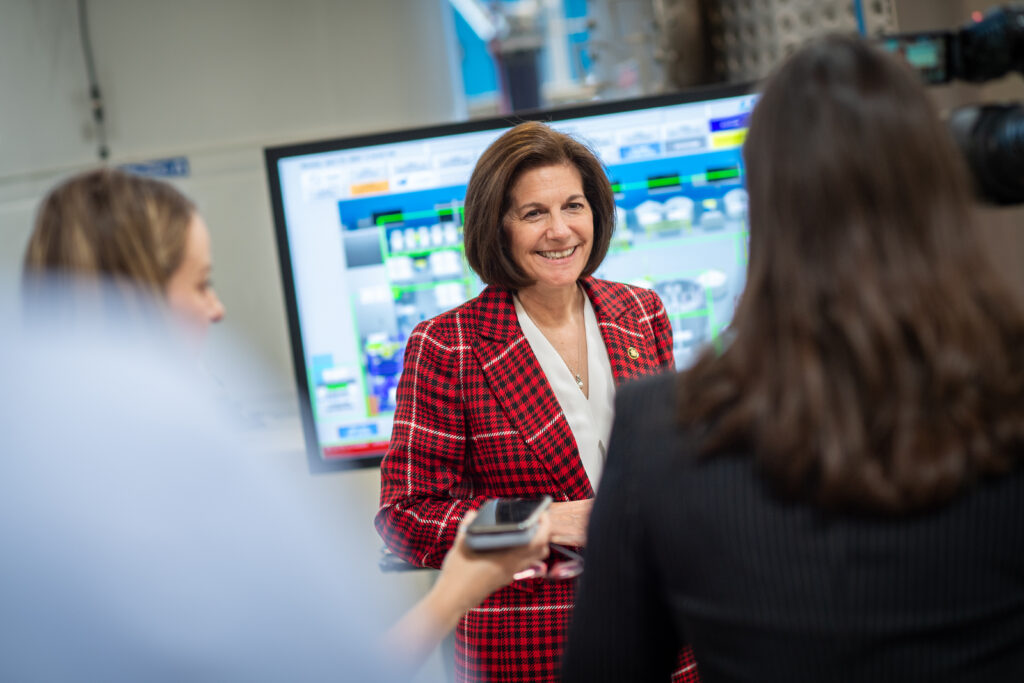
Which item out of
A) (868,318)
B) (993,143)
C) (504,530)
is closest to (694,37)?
(993,143)

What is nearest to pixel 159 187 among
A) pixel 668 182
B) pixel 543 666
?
pixel 543 666

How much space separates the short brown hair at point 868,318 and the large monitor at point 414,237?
186cm

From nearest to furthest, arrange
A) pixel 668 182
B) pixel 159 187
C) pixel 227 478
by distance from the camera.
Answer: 1. pixel 227 478
2. pixel 159 187
3. pixel 668 182

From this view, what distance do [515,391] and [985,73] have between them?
3.31 feet

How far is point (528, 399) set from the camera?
1.77 metres

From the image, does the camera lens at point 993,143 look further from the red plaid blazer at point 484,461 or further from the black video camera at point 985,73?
the red plaid blazer at point 484,461

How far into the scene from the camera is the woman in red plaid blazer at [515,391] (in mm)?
1747

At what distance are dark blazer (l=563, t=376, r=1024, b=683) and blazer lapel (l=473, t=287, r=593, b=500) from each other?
32.0 inches

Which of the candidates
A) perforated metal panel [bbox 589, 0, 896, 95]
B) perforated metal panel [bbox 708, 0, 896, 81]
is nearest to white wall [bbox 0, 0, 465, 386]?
perforated metal panel [bbox 589, 0, 896, 95]

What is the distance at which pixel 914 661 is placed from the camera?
832 millimetres

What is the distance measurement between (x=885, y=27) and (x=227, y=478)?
7.17ft

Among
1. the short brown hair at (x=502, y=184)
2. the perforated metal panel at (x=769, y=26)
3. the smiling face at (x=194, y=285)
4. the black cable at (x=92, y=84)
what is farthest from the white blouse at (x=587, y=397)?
the black cable at (x=92, y=84)

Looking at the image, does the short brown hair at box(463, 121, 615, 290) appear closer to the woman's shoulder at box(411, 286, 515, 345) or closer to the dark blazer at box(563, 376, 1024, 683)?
the woman's shoulder at box(411, 286, 515, 345)

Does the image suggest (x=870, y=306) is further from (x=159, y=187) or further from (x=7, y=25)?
(x=7, y=25)
